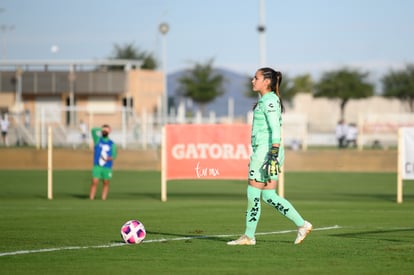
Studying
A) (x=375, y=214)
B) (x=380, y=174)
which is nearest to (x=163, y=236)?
(x=375, y=214)

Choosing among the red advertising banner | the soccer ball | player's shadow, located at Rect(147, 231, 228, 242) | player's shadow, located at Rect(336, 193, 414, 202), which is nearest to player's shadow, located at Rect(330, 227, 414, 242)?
player's shadow, located at Rect(147, 231, 228, 242)

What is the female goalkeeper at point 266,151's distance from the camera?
1287cm

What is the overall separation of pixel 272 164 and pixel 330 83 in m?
93.1

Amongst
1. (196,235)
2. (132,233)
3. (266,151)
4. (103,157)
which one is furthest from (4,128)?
(266,151)

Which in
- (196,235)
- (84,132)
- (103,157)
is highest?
(84,132)

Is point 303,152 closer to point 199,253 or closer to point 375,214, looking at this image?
point 375,214

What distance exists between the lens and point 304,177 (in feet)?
129

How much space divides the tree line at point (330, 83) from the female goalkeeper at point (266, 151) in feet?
298

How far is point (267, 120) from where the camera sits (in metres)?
12.9

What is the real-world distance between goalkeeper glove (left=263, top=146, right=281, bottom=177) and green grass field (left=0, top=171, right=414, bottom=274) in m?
0.94

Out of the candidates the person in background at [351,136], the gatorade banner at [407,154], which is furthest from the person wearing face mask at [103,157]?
the person in background at [351,136]

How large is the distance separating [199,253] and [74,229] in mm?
4104

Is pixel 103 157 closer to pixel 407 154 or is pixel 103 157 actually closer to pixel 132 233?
pixel 407 154

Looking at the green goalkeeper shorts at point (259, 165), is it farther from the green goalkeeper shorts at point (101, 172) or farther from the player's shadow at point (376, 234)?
the green goalkeeper shorts at point (101, 172)
